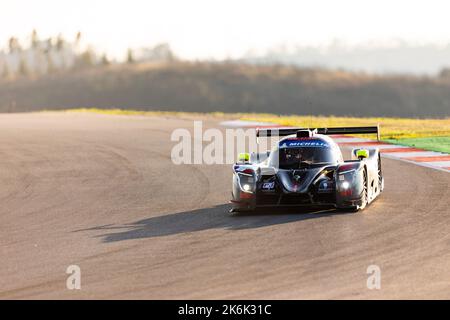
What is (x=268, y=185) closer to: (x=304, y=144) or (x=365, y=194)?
(x=304, y=144)

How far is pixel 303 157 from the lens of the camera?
53.8 feet

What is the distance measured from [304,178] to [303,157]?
2.13ft

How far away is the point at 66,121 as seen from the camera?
4503 cm

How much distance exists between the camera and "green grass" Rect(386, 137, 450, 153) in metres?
26.4

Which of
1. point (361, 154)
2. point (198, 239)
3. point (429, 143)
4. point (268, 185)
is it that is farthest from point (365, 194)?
point (429, 143)

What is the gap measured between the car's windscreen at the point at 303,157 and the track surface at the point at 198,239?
86 centimetres

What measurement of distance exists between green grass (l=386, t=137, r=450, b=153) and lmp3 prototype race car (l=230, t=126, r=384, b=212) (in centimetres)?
966

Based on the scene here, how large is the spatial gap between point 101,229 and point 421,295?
21.4 ft

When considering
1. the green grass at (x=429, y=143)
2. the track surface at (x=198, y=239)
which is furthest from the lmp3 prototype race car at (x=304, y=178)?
the green grass at (x=429, y=143)

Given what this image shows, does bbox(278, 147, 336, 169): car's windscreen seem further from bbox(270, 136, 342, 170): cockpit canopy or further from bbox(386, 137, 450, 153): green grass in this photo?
bbox(386, 137, 450, 153): green grass

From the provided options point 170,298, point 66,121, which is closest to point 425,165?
point 170,298

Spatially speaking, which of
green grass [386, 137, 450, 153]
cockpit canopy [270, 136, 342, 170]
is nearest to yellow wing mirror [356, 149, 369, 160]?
cockpit canopy [270, 136, 342, 170]

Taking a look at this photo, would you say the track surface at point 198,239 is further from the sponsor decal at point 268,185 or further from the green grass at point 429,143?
the green grass at point 429,143
